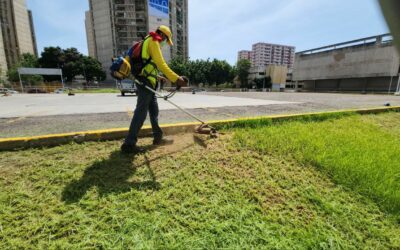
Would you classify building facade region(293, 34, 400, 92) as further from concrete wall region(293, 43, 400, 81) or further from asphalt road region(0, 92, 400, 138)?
asphalt road region(0, 92, 400, 138)

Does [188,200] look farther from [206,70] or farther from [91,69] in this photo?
[91,69]

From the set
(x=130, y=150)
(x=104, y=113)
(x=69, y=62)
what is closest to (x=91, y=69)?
(x=69, y=62)

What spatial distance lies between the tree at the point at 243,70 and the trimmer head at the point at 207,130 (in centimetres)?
6251

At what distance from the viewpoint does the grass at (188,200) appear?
4.80 feet

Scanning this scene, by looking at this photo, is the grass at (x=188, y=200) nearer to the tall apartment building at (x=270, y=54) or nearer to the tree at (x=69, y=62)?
the tree at (x=69, y=62)

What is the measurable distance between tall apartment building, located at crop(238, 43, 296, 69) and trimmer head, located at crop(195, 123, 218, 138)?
12602 centimetres

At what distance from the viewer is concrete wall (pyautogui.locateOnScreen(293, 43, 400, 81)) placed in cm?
3291

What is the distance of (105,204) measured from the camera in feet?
5.72

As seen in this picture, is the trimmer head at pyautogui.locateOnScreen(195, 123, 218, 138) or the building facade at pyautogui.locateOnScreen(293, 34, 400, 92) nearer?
the trimmer head at pyautogui.locateOnScreen(195, 123, 218, 138)

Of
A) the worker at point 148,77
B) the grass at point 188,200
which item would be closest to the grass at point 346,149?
the grass at point 188,200

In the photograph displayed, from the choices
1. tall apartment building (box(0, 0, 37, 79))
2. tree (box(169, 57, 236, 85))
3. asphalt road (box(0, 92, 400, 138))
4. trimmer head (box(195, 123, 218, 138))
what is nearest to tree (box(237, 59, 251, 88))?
tree (box(169, 57, 236, 85))

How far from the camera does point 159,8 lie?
57281 mm

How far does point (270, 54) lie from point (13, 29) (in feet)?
384

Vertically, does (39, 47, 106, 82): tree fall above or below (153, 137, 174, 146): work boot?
above
